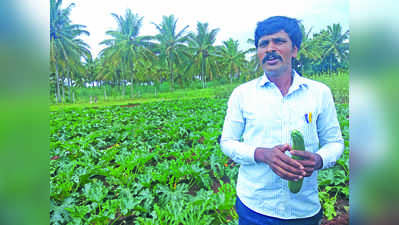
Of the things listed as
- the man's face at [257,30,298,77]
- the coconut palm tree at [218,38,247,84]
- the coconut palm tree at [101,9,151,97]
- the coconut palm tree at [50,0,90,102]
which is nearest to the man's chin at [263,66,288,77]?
the man's face at [257,30,298,77]

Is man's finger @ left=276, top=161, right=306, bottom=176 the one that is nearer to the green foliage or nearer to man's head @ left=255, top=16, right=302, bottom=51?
the green foliage

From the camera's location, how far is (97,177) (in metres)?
2.22

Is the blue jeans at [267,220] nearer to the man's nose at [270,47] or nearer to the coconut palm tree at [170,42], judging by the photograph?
the man's nose at [270,47]

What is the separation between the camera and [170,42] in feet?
7.41

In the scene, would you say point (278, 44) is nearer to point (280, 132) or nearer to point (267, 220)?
point (280, 132)

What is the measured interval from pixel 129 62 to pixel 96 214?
1.35 metres

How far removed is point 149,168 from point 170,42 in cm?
116

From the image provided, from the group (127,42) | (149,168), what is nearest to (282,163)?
(149,168)

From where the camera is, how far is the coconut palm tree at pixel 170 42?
2.23 meters

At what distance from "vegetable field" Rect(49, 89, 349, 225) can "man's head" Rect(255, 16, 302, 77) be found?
0.58 m

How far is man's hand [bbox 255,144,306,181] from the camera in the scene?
5.15 ft

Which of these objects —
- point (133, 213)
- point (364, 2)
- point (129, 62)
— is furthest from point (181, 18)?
point (133, 213)

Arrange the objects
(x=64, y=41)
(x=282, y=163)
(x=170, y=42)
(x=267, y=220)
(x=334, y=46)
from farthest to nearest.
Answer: (x=170, y=42) → (x=64, y=41) → (x=334, y=46) → (x=267, y=220) → (x=282, y=163)

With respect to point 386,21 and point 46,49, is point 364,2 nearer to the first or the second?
point 386,21
